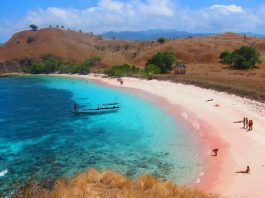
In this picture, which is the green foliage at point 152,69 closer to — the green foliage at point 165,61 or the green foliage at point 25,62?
the green foliage at point 165,61

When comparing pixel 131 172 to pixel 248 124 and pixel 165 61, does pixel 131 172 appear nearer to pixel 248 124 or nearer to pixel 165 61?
pixel 248 124

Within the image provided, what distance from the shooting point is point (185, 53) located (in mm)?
127812

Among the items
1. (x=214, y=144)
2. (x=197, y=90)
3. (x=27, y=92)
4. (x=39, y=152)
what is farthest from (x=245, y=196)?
(x=27, y=92)

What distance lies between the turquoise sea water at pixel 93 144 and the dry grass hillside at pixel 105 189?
33.2 ft

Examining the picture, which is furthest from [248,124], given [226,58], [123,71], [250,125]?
[123,71]

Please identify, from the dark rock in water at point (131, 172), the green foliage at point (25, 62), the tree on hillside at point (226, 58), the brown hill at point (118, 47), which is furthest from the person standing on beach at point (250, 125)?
the green foliage at point (25, 62)

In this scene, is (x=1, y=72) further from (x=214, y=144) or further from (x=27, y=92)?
(x=214, y=144)

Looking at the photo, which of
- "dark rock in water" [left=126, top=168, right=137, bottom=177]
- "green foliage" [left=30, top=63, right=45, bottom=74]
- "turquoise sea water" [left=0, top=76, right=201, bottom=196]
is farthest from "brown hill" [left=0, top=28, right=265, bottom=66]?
"dark rock in water" [left=126, top=168, right=137, bottom=177]

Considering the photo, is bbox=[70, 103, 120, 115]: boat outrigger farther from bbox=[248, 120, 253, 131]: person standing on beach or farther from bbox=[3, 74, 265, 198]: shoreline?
bbox=[248, 120, 253, 131]: person standing on beach

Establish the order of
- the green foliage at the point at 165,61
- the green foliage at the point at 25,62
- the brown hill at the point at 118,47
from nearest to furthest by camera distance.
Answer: the green foliage at the point at 165,61
the brown hill at the point at 118,47
the green foliage at the point at 25,62

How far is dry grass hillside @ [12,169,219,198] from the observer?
14.2m

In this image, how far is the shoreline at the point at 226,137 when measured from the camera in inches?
985

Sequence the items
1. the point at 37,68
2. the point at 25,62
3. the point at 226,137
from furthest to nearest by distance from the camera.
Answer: the point at 25,62 → the point at 37,68 → the point at 226,137

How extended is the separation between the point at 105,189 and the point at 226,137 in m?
23.7
